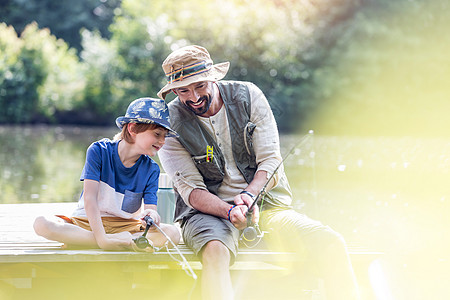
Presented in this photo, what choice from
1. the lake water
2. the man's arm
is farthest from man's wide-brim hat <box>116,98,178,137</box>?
the lake water

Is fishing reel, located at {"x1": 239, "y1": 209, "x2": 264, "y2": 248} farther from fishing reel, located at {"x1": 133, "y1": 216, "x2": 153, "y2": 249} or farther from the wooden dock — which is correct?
fishing reel, located at {"x1": 133, "y1": 216, "x2": 153, "y2": 249}

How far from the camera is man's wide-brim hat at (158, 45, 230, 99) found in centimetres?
341

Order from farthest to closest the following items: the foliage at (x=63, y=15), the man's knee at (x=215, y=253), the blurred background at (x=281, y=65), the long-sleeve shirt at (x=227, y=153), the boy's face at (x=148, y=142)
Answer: the foliage at (x=63, y=15), the blurred background at (x=281, y=65), the long-sleeve shirt at (x=227, y=153), the boy's face at (x=148, y=142), the man's knee at (x=215, y=253)

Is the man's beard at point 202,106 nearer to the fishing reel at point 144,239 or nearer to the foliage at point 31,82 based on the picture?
the fishing reel at point 144,239

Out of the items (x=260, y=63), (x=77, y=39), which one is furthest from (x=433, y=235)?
(x=77, y=39)

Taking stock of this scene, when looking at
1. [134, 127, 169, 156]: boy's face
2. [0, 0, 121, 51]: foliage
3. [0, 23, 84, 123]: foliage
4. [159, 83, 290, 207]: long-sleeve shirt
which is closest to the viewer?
[134, 127, 169, 156]: boy's face

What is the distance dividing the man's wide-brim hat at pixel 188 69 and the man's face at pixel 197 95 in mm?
45

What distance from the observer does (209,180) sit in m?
3.64

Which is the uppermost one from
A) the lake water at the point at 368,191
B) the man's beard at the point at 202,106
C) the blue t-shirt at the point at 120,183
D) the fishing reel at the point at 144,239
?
the man's beard at the point at 202,106

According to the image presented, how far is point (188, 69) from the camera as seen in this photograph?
3412 mm

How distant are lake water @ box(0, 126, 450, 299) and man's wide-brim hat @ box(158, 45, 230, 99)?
1.21 metres

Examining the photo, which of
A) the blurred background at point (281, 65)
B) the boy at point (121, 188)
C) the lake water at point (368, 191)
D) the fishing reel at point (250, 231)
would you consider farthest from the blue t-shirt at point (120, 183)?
the blurred background at point (281, 65)

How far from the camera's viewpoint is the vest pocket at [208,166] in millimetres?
3578

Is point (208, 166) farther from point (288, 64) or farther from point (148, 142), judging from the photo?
point (288, 64)
